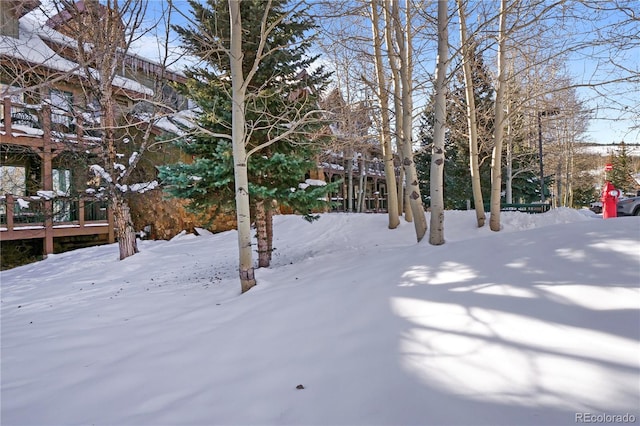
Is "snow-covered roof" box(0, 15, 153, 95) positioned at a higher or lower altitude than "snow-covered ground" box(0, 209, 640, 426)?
higher

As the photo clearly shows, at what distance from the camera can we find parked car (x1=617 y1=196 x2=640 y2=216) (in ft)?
36.5

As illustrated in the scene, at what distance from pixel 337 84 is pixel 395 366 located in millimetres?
16201

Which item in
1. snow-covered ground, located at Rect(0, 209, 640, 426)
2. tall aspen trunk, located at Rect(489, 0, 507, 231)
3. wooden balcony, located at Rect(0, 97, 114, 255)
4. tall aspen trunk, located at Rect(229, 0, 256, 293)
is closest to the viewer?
snow-covered ground, located at Rect(0, 209, 640, 426)

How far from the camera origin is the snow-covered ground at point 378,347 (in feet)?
6.67

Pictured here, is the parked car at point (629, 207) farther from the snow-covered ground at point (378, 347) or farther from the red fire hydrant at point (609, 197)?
the snow-covered ground at point (378, 347)

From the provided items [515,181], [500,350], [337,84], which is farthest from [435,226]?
[515,181]

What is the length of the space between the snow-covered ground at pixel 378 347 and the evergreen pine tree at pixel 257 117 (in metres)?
2.32

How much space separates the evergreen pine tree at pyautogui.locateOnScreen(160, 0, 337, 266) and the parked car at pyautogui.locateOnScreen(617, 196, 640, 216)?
1048 cm

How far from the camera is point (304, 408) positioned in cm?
216

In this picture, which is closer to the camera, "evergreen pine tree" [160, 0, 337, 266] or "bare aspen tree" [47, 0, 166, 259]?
"evergreen pine tree" [160, 0, 337, 266]

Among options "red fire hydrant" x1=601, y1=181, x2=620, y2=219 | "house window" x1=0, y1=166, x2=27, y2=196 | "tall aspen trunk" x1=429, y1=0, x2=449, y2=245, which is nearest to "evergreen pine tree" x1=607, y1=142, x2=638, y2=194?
"red fire hydrant" x1=601, y1=181, x2=620, y2=219

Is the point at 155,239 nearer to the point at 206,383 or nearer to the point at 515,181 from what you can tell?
the point at 206,383

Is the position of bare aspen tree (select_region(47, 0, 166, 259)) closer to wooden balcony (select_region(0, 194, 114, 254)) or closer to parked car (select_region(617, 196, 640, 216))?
wooden balcony (select_region(0, 194, 114, 254))

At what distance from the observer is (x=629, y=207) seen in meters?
11.2
